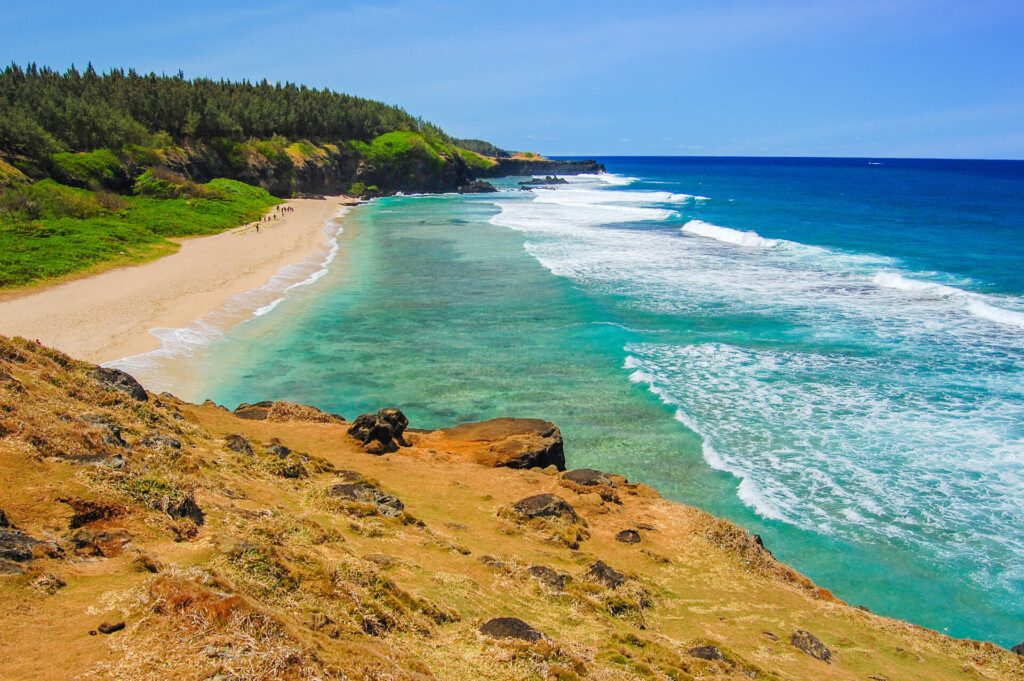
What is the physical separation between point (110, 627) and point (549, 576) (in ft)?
17.0

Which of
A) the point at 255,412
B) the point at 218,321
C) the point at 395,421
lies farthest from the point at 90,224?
A: the point at 395,421

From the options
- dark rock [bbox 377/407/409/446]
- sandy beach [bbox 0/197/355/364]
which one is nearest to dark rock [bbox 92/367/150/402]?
dark rock [bbox 377/407/409/446]

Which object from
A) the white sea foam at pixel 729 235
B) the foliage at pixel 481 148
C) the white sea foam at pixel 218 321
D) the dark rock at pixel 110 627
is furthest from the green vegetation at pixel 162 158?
the foliage at pixel 481 148

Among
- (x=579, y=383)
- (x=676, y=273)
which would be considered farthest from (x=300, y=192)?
(x=579, y=383)

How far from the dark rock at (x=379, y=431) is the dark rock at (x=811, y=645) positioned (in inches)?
310

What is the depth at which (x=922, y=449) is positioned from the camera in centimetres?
1567

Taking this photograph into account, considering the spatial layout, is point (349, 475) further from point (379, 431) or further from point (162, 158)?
point (162, 158)

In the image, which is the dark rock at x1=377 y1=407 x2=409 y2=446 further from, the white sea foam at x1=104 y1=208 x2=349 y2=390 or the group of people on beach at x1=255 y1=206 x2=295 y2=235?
the group of people on beach at x1=255 y1=206 x2=295 y2=235

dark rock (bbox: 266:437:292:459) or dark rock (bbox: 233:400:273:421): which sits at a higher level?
dark rock (bbox: 266:437:292:459)

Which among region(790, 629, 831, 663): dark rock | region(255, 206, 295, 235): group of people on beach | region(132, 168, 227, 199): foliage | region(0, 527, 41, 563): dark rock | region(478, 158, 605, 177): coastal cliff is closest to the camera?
region(0, 527, 41, 563): dark rock

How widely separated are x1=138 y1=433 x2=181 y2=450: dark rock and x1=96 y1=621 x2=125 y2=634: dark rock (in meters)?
5.00

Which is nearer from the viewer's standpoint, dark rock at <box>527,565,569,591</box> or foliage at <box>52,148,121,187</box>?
dark rock at <box>527,565,569,591</box>

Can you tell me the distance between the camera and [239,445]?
11.3 meters

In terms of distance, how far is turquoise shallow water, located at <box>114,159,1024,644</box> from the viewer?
12.7 m
